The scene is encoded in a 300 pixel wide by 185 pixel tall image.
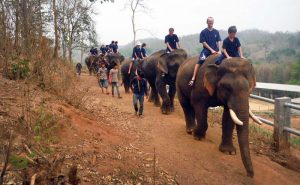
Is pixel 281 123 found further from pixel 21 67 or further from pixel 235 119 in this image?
pixel 21 67

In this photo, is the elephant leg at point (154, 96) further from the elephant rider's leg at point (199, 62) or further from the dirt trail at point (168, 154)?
the elephant rider's leg at point (199, 62)

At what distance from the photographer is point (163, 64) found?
11.3m

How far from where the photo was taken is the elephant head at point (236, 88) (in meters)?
6.30

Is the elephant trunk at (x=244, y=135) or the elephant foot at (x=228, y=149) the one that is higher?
the elephant trunk at (x=244, y=135)

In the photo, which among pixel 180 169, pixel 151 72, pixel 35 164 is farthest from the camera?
pixel 151 72

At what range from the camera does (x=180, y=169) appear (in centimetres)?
626

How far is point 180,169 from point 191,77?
9.51 feet

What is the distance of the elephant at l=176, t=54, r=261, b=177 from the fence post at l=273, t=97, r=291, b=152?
4.73 ft

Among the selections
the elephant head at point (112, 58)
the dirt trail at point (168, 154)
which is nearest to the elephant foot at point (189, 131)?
the dirt trail at point (168, 154)

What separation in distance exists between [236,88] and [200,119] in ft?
4.98

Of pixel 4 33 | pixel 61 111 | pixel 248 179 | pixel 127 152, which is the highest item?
pixel 4 33

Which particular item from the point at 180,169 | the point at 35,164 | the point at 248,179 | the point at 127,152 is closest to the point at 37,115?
the point at 127,152

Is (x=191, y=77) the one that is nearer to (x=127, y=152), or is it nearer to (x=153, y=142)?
(x=153, y=142)

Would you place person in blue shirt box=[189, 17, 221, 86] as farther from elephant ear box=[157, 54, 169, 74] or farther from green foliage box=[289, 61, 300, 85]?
green foliage box=[289, 61, 300, 85]
